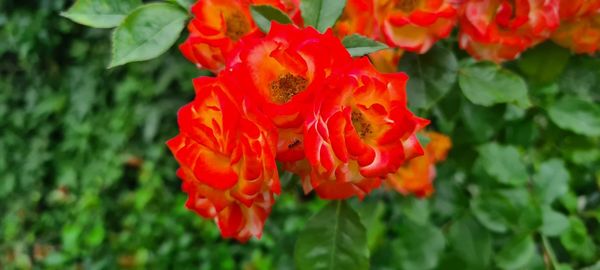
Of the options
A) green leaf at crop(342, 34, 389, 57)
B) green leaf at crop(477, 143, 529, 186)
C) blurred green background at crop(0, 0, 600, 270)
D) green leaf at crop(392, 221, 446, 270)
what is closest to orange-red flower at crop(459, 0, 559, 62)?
green leaf at crop(342, 34, 389, 57)

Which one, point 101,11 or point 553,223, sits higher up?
point 101,11

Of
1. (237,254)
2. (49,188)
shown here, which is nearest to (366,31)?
(237,254)

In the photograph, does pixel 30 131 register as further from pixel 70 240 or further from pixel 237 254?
pixel 237 254

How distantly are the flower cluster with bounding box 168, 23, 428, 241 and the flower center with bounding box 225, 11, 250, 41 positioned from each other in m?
0.07

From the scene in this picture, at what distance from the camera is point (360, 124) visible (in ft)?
1.64

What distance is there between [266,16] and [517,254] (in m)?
0.46

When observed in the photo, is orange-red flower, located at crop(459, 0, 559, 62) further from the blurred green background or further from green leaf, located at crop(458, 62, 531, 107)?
the blurred green background

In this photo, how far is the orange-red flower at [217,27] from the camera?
0.55 metres

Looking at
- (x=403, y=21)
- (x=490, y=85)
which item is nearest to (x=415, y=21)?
(x=403, y=21)

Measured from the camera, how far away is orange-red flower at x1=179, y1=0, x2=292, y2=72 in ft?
1.80

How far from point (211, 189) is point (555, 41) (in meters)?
0.40

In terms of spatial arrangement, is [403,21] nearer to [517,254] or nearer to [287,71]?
[287,71]

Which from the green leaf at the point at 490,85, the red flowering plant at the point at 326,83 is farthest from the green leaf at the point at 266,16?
the green leaf at the point at 490,85

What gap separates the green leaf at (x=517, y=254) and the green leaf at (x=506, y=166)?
2.9 inches
